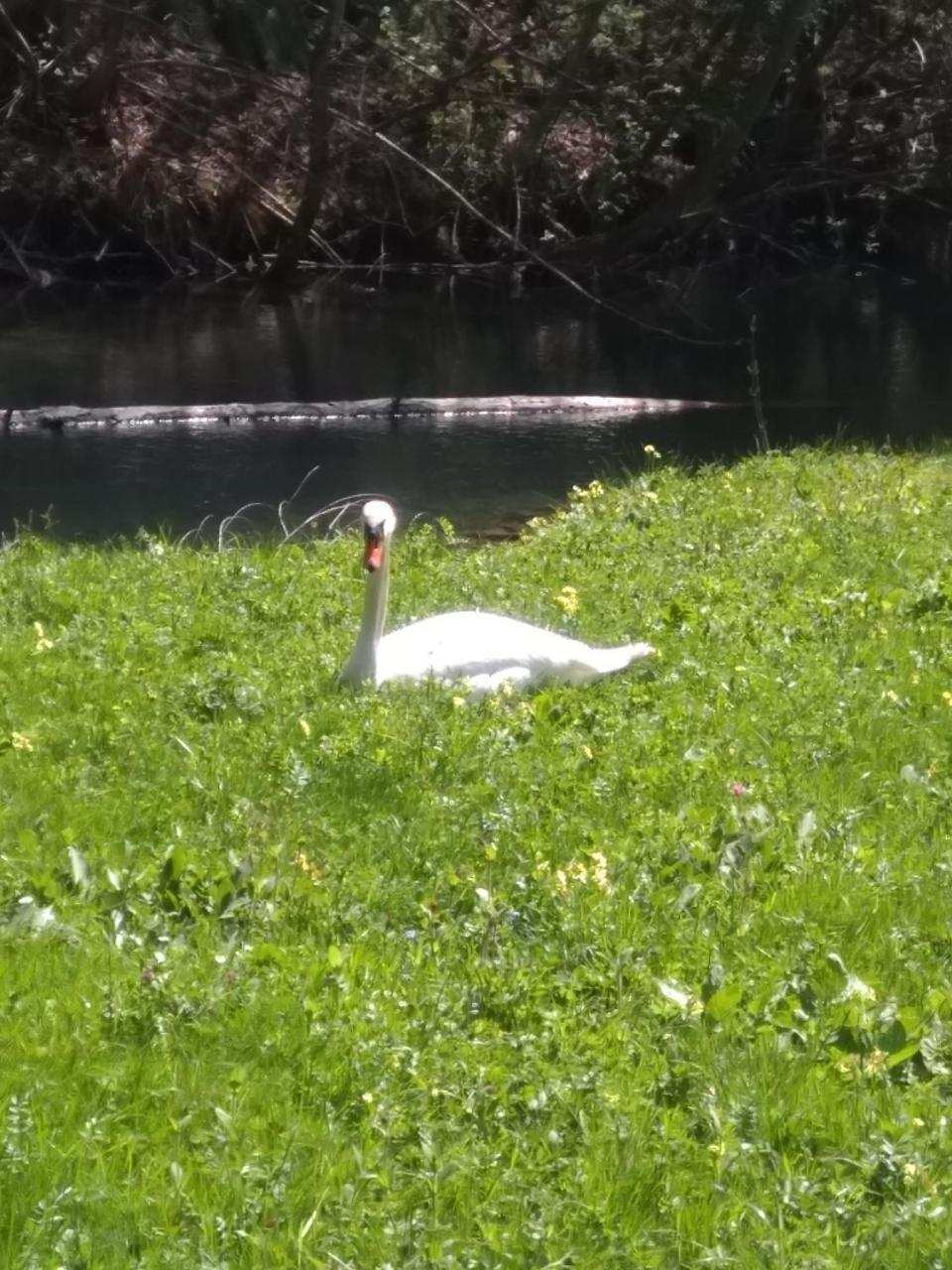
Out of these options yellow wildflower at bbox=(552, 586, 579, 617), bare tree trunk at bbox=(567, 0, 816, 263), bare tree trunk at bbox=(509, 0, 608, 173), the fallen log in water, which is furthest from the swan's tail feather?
bare tree trunk at bbox=(567, 0, 816, 263)

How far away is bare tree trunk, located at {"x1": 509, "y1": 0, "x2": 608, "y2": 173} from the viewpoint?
27.1 meters

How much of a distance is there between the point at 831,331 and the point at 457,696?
855 inches

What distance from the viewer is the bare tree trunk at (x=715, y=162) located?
26.4 m

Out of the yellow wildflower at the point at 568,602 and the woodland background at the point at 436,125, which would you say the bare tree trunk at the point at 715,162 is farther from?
the yellow wildflower at the point at 568,602

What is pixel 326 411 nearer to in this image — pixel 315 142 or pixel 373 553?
pixel 315 142

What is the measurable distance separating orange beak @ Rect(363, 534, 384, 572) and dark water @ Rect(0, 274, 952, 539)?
719 centimetres

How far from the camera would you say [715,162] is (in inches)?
1143

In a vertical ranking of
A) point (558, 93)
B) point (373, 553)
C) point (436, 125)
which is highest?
point (558, 93)

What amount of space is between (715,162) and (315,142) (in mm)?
6460

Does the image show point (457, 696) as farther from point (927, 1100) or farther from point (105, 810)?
point (927, 1100)

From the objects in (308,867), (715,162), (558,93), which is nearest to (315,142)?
(558,93)

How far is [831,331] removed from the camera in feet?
89.2

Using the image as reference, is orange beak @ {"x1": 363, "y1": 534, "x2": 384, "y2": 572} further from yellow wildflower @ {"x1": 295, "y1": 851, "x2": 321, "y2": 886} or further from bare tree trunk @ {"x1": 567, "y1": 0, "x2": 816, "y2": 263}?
bare tree trunk @ {"x1": 567, "y1": 0, "x2": 816, "y2": 263}

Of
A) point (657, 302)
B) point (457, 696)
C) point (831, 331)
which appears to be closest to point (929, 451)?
point (457, 696)
